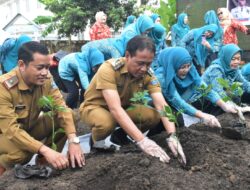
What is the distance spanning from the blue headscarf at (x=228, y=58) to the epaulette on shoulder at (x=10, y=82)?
2.25 metres

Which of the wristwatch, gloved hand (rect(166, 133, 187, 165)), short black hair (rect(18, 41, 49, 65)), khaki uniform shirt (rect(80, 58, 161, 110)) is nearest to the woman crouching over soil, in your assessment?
khaki uniform shirt (rect(80, 58, 161, 110))

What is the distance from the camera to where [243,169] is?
2.29m

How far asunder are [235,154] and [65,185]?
113 cm

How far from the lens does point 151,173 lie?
7.02 feet

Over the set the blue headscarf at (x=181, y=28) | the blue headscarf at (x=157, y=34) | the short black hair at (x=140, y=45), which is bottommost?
the blue headscarf at (x=181, y=28)

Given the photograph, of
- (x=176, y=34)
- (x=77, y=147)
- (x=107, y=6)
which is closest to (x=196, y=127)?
(x=77, y=147)

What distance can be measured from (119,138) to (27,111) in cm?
91

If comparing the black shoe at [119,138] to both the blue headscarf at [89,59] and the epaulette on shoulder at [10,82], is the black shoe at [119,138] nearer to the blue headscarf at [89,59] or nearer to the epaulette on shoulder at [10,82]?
the epaulette on shoulder at [10,82]

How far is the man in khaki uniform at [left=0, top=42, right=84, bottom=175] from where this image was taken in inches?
90.6

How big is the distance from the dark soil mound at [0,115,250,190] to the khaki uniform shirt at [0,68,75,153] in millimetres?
221

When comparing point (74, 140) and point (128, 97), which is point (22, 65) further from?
point (128, 97)

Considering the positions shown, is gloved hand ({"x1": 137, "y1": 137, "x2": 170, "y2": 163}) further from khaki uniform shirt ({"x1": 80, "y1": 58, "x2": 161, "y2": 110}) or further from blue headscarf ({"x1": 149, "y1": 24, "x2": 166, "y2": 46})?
blue headscarf ({"x1": 149, "y1": 24, "x2": 166, "y2": 46})

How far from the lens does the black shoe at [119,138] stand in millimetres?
3168

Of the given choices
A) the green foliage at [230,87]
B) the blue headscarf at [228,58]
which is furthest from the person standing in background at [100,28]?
the green foliage at [230,87]
